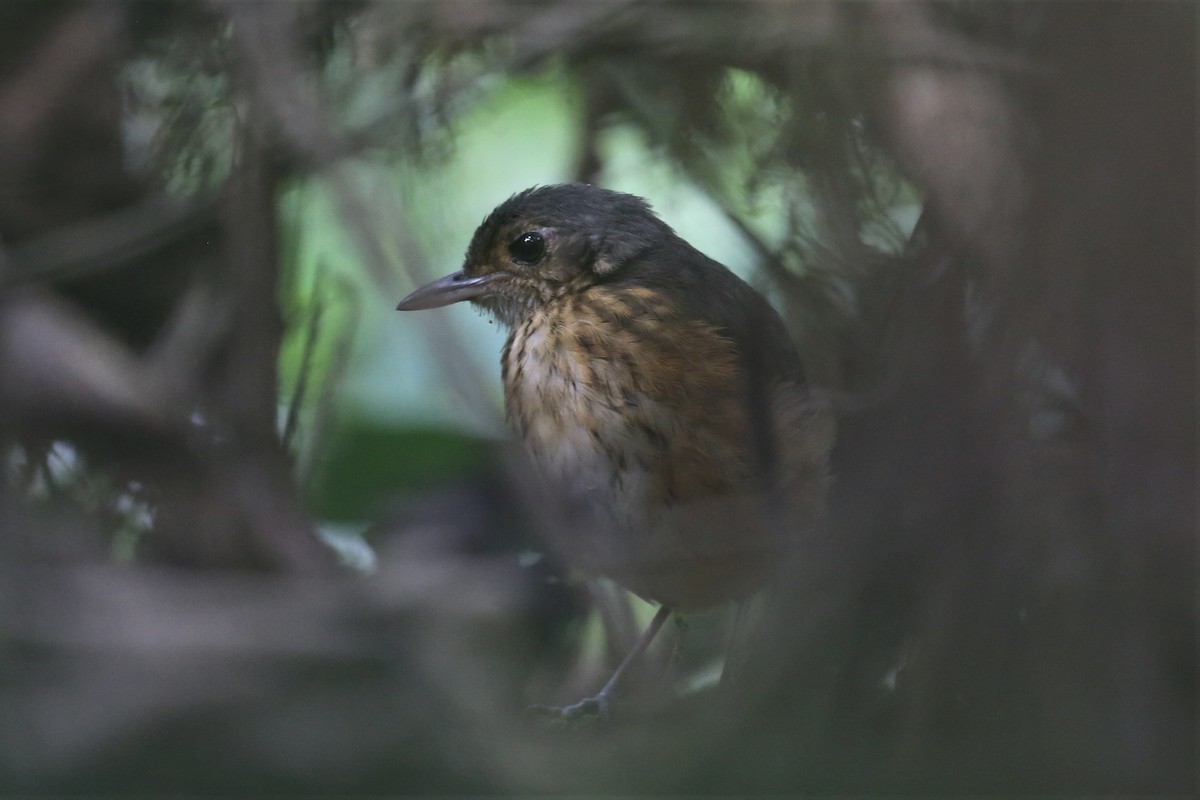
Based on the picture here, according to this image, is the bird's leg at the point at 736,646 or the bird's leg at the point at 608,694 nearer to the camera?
the bird's leg at the point at 736,646

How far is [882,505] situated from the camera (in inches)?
61.9

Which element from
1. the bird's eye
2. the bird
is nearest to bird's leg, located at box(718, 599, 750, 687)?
the bird

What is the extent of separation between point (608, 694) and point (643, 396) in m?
0.86

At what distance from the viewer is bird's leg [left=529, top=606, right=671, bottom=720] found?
299 cm

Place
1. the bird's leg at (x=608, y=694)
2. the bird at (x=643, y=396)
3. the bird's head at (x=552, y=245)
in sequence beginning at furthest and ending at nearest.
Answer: the bird's head at (x=552, y=245) < the bird's leg at (x=608, y=694) < the bird at (x=643, y=396)

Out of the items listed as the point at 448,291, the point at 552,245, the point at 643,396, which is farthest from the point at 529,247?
the point at 643,396

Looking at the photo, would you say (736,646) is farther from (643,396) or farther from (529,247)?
A: (529,247)

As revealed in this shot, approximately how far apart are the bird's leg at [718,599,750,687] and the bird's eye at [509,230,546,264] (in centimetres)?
102

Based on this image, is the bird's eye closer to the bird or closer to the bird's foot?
the bird

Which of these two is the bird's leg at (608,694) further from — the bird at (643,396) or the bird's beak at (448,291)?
the bird's beak at (448,291)

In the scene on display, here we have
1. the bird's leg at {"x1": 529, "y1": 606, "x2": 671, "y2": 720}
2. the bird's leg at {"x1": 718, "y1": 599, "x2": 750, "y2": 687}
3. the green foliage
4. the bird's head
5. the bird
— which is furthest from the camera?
the green foliage

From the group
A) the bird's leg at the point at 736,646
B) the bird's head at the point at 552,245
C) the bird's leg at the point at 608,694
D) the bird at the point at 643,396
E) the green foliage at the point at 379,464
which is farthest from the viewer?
the green foliage at the point at 379,464

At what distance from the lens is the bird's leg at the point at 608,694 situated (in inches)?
118

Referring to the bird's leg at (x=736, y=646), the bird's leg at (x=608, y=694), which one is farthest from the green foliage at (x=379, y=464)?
the bird's leg at (x=736, y=646)
